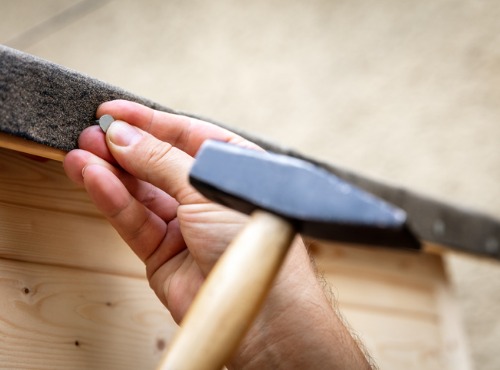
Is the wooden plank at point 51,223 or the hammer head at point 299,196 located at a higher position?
the hammer head at point 299,196

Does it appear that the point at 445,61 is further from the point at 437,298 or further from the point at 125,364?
the point at 125,364

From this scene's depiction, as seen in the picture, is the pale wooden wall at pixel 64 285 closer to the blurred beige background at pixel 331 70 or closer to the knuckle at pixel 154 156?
the knuckle at pixel 154 156

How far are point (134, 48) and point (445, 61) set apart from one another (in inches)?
35.1

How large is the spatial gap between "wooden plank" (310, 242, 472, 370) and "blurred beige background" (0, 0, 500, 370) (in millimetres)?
366

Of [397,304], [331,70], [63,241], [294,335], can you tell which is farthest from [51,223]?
[331,70]

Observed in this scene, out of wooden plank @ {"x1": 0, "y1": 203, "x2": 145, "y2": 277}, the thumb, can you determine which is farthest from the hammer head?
wooden plank @ {"x1": 0, "y1": 203, "x2": 145, "y2": 277}

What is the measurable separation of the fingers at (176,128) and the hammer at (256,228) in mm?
172

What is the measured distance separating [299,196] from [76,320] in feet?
1.22

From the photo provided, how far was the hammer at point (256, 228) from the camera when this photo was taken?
42 centimetres

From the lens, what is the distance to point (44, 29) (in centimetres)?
162

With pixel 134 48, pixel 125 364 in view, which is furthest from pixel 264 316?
pixel 134 48

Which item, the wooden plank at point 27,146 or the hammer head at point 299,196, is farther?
the wooden plank at point 27,146

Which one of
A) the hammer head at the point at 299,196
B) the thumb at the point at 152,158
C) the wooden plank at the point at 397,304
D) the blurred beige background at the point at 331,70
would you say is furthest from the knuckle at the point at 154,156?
the blurred beige background at the point at 331,70

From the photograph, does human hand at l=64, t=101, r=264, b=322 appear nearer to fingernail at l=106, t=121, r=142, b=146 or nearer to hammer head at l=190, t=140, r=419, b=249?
fingernail at l=106, t=121, r=142, b=146
